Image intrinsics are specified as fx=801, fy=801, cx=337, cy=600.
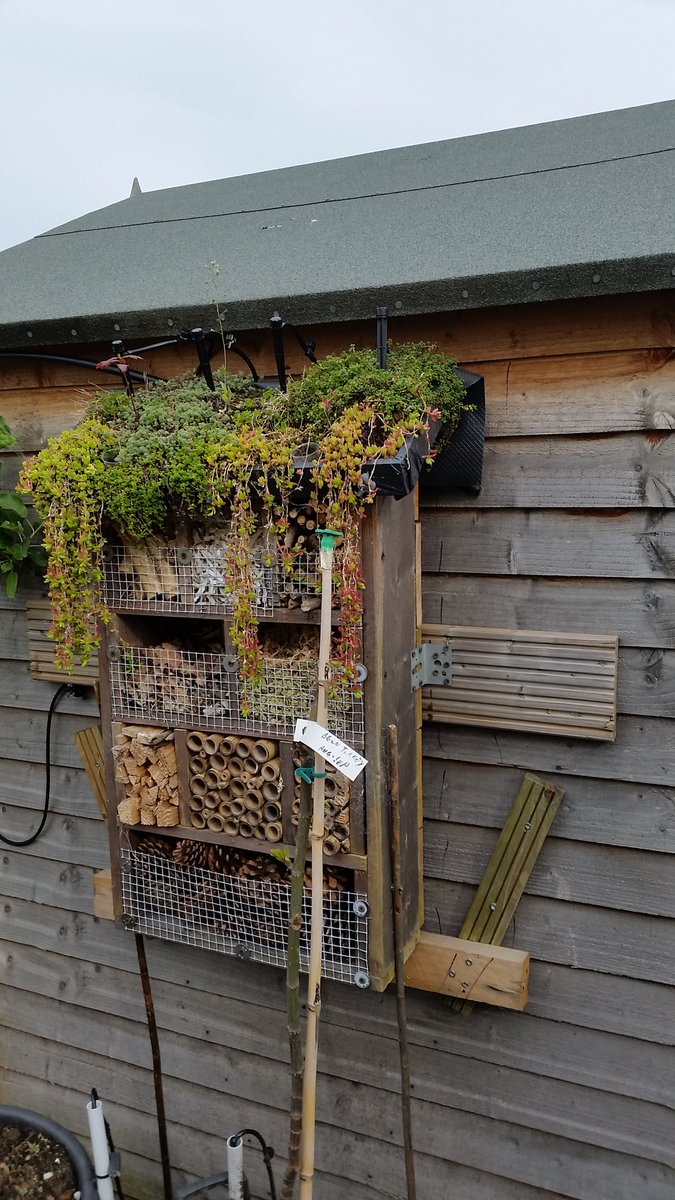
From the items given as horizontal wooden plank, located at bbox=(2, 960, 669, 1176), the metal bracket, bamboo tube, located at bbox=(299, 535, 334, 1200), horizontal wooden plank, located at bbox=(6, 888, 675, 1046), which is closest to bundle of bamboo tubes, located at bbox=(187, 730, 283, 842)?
bamboo tube, located at bbox=(299, 535, 334, 1200)

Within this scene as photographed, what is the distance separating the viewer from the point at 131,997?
2963mm

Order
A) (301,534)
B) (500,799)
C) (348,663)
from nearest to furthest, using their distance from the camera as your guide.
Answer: (348,663), (301,534), (500,799)

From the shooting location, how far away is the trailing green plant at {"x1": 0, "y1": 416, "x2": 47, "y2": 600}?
2.46 m

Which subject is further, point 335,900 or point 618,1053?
point 618,1053

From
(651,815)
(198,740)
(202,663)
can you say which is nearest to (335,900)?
(198,740)

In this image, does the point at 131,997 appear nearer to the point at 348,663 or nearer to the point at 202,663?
the point at 202,663

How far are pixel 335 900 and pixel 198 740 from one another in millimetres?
524

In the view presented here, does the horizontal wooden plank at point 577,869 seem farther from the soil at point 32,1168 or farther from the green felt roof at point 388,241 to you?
the soil at point 32,1168

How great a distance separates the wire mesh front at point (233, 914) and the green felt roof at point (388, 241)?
149 centimetres

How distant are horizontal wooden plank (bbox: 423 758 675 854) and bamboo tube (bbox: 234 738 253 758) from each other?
573 mm

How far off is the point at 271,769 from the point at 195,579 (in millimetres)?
508

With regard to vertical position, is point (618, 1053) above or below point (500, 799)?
below

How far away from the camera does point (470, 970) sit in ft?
7.10

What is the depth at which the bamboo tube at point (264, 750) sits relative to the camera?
1983 millimetres
